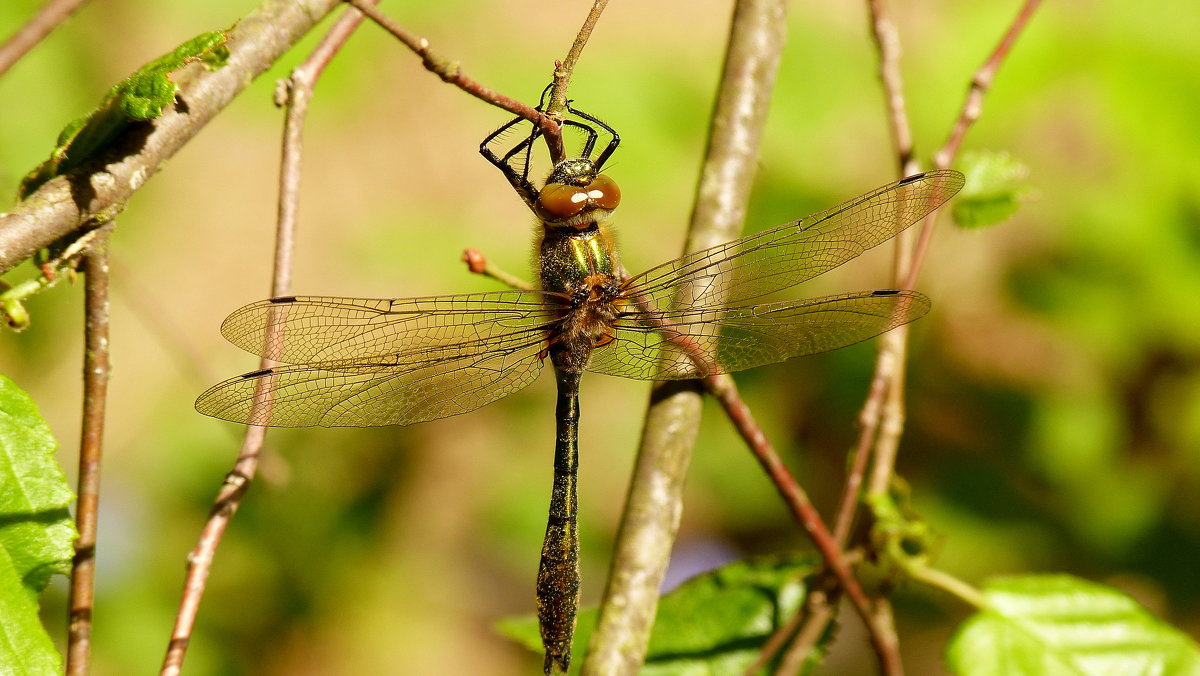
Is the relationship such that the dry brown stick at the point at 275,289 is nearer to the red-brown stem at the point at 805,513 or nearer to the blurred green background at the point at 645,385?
the red-brown stem at the point at 805,513

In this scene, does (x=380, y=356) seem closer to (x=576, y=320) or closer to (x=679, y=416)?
(x=576, y=320)

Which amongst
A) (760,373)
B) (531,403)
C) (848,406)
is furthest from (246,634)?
(848,406)

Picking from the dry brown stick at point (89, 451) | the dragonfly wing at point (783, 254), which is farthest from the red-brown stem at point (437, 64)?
the dragonfly wing at point (783, 254)

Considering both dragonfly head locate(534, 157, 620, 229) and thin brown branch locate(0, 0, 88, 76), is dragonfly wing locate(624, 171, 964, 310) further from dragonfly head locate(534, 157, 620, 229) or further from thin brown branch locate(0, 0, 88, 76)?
thin brown branch locate(0, 0, 88, 76)

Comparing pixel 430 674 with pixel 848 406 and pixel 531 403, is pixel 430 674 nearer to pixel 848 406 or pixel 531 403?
pixel 531 403

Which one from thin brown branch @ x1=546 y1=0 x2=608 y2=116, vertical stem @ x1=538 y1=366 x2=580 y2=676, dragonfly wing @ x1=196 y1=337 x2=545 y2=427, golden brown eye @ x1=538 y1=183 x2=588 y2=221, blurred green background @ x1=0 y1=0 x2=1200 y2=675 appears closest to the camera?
thin brown branch @ x1=546 y1=0 x2=608 y2=116

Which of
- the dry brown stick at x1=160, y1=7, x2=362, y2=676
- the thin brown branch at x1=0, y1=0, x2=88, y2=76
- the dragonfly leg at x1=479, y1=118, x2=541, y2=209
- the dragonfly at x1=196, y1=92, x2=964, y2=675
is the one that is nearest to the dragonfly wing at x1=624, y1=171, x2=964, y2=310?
the dragonfly at x1=196, y1=92, x2=964, y2=675
